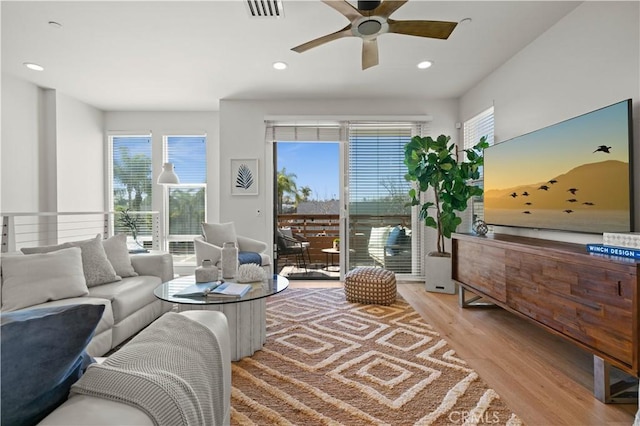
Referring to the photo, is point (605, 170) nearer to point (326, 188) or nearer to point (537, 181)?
point (537, 181)

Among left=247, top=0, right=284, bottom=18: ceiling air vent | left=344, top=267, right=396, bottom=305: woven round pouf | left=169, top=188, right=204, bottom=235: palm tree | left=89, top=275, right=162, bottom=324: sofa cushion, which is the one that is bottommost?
left=344, top=267, right=396, bottom=305: woven round pouf

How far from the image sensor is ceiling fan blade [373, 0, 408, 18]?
6.43ft

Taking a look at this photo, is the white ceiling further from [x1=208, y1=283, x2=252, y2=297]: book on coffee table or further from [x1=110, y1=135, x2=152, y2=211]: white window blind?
[x1=208, y1=283, x2=252, y2=297]: book on coffee table

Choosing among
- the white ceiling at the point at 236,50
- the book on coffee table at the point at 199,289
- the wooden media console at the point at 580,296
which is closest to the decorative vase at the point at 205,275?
the book on coffee table at the point at 199,289

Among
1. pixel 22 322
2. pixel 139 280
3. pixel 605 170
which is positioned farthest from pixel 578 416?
pixel 139 280

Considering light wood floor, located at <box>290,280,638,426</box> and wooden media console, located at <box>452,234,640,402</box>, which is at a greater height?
wooden media console, located at <box>452,234,640,402</box>

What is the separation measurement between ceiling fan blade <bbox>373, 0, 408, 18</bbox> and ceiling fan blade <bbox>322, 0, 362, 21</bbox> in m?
0.12

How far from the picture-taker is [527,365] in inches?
85.1

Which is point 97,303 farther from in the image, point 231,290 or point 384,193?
point 384,193

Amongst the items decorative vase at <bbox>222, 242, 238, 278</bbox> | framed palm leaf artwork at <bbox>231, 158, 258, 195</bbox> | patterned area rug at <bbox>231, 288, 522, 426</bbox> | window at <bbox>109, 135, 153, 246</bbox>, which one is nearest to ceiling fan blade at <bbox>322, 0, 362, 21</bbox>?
decorative vase at <bbox>222, 242, 238, 278</bbox>

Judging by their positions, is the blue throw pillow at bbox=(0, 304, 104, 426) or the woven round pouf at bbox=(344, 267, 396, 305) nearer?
the blue throw pillow at bbox=(0, 304, 104, 426)

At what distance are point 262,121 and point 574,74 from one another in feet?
11.6

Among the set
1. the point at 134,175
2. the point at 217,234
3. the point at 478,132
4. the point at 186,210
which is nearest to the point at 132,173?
the point at 134,175

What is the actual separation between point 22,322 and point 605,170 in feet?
9.50
